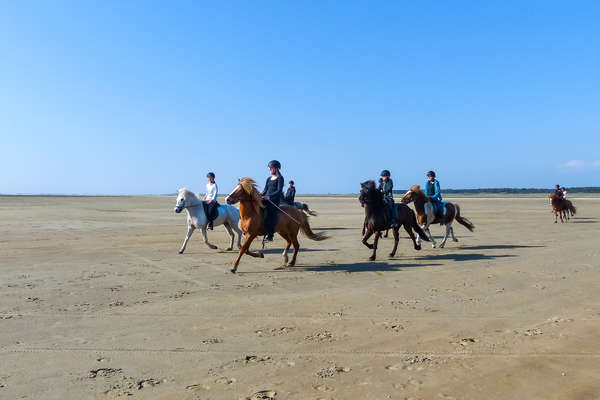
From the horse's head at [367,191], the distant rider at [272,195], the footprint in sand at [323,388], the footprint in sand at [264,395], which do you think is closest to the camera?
the footprint in sand at [264,395]

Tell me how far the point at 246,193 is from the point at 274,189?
0.90 metres

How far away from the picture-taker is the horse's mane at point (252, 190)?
1004cm

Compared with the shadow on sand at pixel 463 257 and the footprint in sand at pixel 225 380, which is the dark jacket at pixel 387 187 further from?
the footprint in sand at pixel 225 380

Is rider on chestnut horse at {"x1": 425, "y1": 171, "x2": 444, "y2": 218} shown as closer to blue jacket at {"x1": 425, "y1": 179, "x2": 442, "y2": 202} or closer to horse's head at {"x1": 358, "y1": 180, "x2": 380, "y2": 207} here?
blue jacket at {"x1": 425, "y1": 179, "x2": 442, "y2": 202}

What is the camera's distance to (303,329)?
5.80 m

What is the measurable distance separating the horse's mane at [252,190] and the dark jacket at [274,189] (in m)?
0.46

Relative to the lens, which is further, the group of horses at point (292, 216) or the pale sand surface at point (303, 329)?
the group of horses at point (292, 216)

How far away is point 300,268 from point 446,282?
3459mm

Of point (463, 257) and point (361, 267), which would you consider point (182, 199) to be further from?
point (463, 257)

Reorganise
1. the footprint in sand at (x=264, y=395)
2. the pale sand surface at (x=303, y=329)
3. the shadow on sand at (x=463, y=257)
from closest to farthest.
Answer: the footprint in sand at (x=264, y=395) < the pale sand surface at (x=303, y=329) < the shadow on sand at (x=463, y=257)

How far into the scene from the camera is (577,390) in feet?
12.7

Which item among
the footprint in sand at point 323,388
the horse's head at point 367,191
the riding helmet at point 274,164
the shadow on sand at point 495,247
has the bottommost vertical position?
the footprint in sand at point 323,388

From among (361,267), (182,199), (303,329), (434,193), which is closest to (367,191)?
(361,267)

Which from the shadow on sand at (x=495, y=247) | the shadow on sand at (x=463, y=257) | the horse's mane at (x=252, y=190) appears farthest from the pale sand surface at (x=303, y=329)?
the shadow on sand at (x=495, y=247)
